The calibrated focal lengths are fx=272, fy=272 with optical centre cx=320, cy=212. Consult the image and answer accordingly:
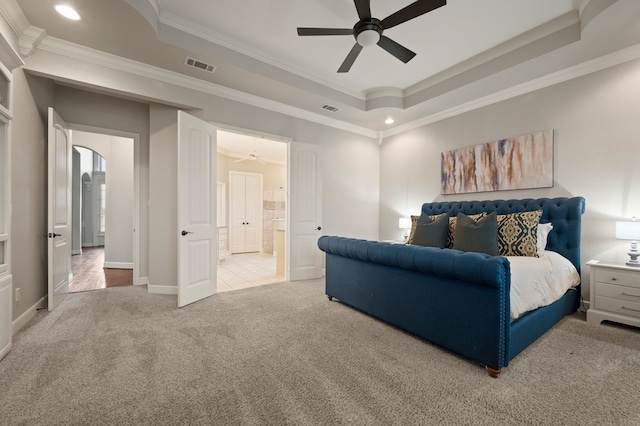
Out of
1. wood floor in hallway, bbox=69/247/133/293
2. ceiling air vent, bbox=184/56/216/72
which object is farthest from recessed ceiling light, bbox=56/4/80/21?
wood floor in hallway, bbox=69/247/133/293

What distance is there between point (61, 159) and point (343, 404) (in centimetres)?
411

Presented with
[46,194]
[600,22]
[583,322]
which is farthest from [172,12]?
[583,322]

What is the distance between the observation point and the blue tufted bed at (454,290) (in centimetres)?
179

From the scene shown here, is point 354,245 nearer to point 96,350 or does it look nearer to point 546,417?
point 546,417

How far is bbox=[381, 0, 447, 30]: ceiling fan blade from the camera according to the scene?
6.84 feet

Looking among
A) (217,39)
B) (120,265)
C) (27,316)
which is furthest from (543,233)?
(120,265)

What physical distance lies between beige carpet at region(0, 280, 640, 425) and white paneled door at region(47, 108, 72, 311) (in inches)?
20.9

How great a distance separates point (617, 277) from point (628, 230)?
1.50 feet

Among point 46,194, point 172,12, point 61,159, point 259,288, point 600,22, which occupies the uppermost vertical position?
point 172,12

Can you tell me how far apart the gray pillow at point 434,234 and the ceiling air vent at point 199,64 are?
10.8 feet

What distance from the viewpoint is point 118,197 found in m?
5.69

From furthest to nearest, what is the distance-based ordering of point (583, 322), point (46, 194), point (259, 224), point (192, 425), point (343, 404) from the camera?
point (259, 224)
point (46, 194)
point (583, 322)
point (343, 404)
point (192, 425)

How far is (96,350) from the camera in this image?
7.11 feet

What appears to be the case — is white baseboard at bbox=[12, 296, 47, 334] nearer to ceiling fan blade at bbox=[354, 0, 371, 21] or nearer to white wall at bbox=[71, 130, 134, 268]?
white wall at bbox=[71, 130, 134, 268]
